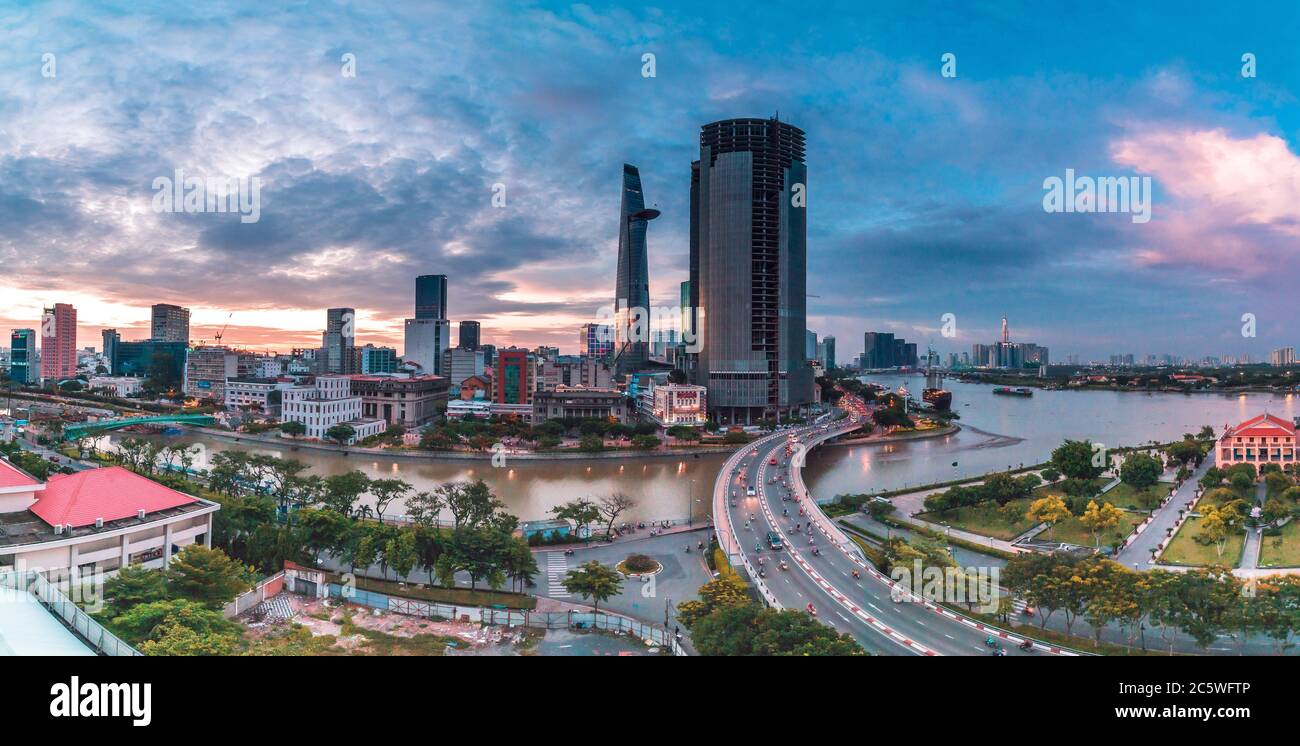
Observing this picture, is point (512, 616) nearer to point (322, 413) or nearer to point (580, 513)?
point (580, 513)

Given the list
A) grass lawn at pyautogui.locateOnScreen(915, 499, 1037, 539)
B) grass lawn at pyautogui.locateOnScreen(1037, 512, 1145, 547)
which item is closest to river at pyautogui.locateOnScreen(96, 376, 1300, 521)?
grass lawn at pyautogui.locateOnScreen(915, 499, 1037, 539)

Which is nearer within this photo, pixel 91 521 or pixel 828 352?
pixel 91 521

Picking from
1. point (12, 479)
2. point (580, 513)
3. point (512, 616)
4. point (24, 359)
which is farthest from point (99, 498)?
point (24, 359)

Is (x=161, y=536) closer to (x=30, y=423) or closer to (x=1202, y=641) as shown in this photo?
(x=1202, y=641)

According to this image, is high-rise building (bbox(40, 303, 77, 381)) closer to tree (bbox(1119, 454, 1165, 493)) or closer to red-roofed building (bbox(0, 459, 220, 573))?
red-roofed building (bbox(0, 459, 220, 573))
